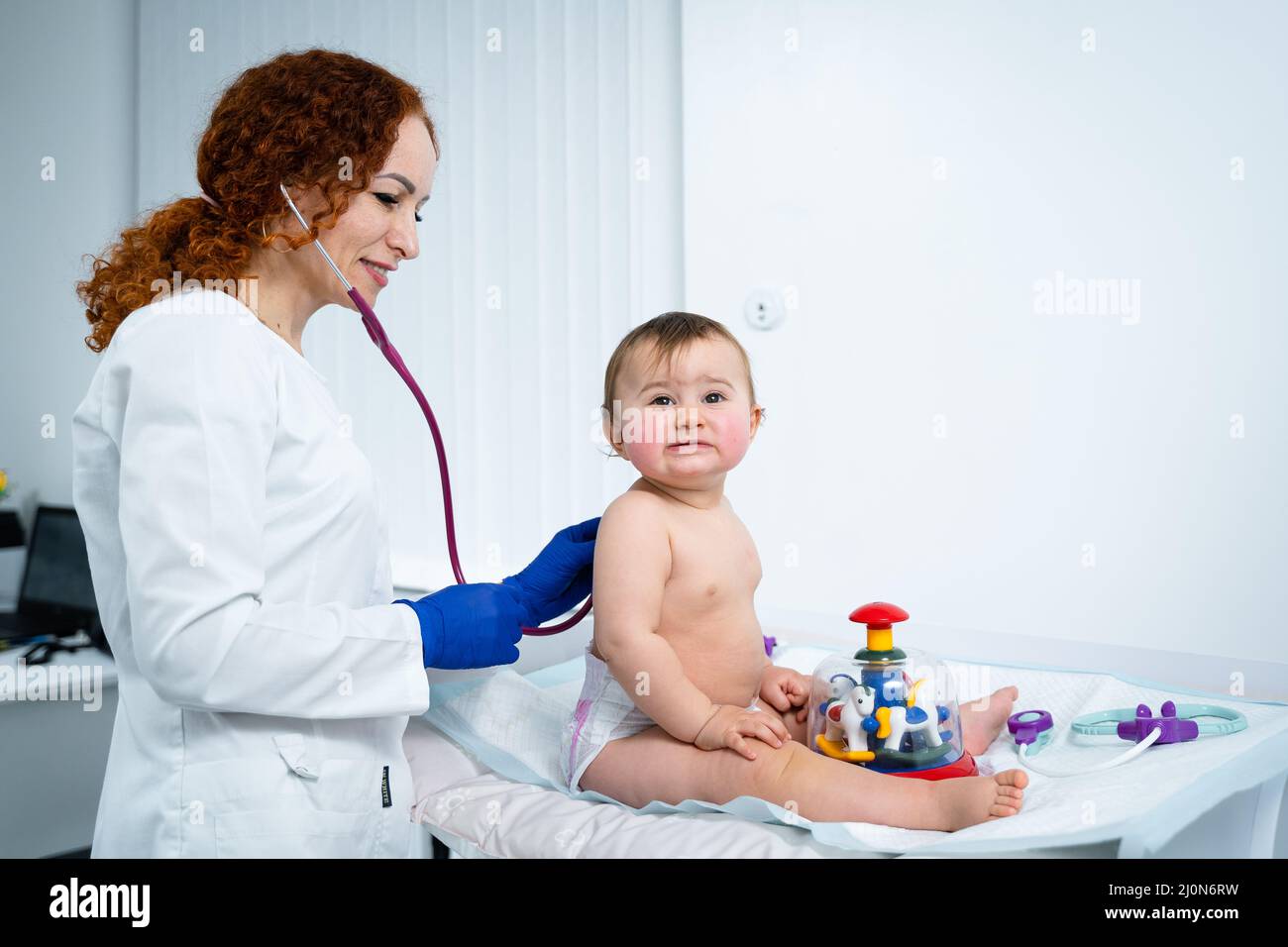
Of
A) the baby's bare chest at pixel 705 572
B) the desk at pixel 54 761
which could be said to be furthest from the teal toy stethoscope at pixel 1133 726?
the desk at pixel 54 761

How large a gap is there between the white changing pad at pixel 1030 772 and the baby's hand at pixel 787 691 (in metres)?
0.22

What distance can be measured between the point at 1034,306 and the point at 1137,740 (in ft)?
3.25

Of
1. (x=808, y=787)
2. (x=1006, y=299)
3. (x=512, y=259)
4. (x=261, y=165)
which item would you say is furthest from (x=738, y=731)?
(x=512, y=259)

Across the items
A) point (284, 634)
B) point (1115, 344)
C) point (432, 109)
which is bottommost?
point (284, 634)

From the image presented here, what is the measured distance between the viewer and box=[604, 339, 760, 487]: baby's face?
1.29 metres

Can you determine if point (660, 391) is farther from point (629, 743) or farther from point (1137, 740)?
point (1137, 740)

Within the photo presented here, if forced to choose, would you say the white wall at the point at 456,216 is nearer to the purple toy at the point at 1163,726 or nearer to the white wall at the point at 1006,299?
the white wall at the point at 1006,299

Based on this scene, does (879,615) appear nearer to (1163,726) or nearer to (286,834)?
(1163,726)

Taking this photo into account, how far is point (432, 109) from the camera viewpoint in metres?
2.73

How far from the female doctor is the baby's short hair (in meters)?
0.30

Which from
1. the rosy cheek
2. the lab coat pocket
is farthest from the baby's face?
the lab coat pocket

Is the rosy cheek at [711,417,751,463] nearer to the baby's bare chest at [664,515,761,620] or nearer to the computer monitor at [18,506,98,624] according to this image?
the baby's bare chest at [664,515,761,620]

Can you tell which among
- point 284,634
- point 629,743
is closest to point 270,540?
point 284,634
